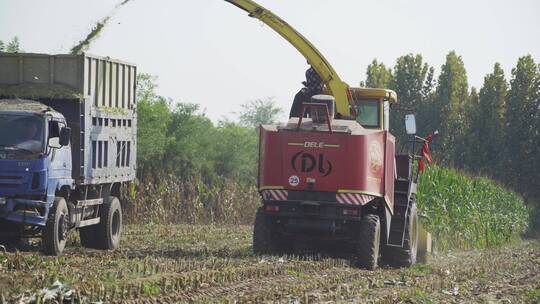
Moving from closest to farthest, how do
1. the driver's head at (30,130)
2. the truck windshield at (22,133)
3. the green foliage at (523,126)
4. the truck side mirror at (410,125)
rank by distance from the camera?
the truck windshield at (22,133)
the driver's head at (30,130)
the truck side mirror at (410,125)
the green foliage at (523,126)

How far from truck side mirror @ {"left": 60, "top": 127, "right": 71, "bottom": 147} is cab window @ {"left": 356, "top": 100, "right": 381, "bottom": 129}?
241 inches

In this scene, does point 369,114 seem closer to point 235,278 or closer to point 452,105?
point 235,278

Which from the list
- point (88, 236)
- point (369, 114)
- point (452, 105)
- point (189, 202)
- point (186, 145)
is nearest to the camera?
point (369, 114)

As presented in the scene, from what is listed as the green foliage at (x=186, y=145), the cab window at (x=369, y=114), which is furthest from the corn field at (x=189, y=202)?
the cab window at (x=369, y=114)

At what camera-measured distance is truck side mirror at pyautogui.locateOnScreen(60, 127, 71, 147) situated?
18094 mm

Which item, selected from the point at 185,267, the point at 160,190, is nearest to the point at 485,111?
the point at 160,190

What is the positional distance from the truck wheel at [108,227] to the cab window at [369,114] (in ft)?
18.6

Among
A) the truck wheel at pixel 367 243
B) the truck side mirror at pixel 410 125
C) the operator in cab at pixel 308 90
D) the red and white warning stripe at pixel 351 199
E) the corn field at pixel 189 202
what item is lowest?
the corn field at pixel 189 202

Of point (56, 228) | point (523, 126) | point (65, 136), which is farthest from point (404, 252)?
point (523, 126)

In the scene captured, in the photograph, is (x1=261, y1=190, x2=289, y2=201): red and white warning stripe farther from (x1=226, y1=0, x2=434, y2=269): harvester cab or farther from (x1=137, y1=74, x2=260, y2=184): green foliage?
(x1=137, y1=74, x2=260, y2=184): green foliage

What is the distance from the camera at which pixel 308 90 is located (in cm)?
2166

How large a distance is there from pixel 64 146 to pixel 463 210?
1949cm

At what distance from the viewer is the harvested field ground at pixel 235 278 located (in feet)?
42.2

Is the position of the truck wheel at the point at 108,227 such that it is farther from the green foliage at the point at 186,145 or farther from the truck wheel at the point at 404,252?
the green foliage at the point at 186,145
